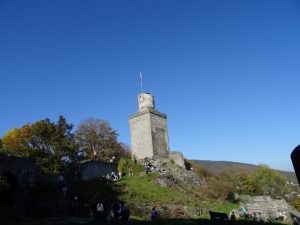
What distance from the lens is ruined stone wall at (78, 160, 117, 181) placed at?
35.8 meters

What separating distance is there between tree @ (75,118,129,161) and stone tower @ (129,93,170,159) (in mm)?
5933

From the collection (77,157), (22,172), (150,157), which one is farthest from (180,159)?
(22,172)

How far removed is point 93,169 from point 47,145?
336 inches

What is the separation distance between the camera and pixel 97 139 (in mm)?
54062

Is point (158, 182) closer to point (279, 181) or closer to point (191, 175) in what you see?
point (191, 175)

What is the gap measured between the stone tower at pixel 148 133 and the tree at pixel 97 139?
19.5 ft

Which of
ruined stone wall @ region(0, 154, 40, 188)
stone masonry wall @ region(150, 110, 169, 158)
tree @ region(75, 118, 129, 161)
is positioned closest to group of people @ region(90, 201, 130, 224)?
ruined stone wall @ region(0, 154, 40, 188)

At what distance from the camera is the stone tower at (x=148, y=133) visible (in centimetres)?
4653

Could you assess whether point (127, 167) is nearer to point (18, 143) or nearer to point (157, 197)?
point (157, 197)

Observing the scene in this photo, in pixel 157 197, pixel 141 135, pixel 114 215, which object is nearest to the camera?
pixel 114 215

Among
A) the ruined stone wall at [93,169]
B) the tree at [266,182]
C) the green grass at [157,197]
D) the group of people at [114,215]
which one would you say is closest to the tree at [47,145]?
the ruined stone wall at [93,169]

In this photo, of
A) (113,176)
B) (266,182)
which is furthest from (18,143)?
(266,182)

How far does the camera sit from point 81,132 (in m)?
54.7

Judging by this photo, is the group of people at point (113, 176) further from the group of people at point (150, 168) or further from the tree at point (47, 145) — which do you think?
the tree at point (47, 145)
